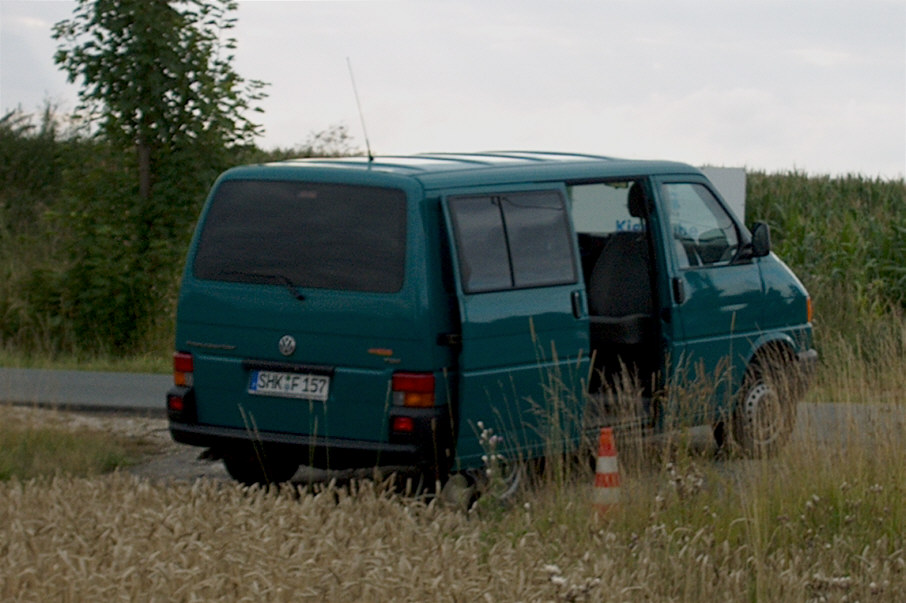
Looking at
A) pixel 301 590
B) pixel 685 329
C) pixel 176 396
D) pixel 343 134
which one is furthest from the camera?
pixel 343 134

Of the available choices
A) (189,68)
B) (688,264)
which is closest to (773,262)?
(688,264)

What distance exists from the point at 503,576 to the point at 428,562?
24 cm

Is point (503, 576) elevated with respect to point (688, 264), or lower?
lower

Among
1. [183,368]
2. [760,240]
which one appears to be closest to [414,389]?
[183,368]

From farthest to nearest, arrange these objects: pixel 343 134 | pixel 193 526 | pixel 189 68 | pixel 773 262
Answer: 1. pixel 343 134
2. pixel 189 68
3. pixel 773 262
4. pixel 193 526

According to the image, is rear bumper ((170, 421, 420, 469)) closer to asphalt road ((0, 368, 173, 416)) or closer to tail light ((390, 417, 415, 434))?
tail light ((390, 417, 415, 434))

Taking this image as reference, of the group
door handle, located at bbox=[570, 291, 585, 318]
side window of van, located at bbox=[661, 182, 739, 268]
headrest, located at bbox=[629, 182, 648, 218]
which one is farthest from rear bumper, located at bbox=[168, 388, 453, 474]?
side window of van, located at bbox=[661, 182, 739, 268]

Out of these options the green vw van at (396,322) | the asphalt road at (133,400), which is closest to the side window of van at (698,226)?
the green vw van at (396,322)

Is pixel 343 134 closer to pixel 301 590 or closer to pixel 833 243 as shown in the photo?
pixel 833 243

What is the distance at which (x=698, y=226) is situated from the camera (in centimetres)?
1024

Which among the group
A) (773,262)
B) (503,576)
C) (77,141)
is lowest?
(503,576)

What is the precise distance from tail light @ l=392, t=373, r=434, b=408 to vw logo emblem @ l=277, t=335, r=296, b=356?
69cm

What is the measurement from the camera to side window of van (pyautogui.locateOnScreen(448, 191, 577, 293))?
8297 mm

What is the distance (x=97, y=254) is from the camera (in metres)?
17.6
